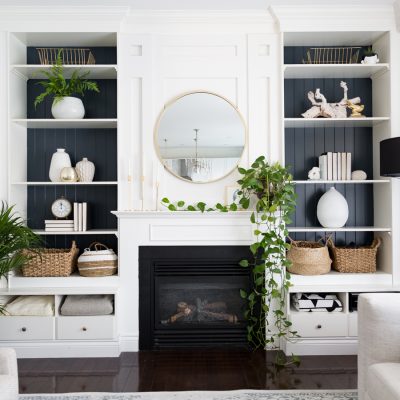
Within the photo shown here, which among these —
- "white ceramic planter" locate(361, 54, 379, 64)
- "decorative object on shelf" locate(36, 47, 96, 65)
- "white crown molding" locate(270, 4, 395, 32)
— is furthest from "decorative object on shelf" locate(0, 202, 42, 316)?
"white ceramic planter" locate(361, 54, 379, 64)

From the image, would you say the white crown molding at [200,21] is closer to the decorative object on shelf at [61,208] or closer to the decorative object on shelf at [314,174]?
the decorative object on shelf at [314,174]

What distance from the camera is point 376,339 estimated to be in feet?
7.36

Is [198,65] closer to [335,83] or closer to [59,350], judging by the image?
[335,83]

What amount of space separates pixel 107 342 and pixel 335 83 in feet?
9.61

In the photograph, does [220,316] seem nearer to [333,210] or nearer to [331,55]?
[333,210]

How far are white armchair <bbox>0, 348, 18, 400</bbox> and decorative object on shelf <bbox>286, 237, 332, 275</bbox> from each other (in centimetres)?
223

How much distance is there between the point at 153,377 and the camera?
3092 millimetres

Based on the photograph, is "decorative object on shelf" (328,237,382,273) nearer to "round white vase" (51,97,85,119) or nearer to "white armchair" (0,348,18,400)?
"round white vase" (51,97,85,119)

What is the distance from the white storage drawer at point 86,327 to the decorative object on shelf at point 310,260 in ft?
4.95

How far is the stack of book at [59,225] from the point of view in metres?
3.72

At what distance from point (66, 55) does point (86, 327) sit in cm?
235

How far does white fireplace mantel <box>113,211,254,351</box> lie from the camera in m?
3.61

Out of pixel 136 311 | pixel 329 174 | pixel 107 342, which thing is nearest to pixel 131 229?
pixel 136 311

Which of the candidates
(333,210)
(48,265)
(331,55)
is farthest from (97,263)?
(331,55)
